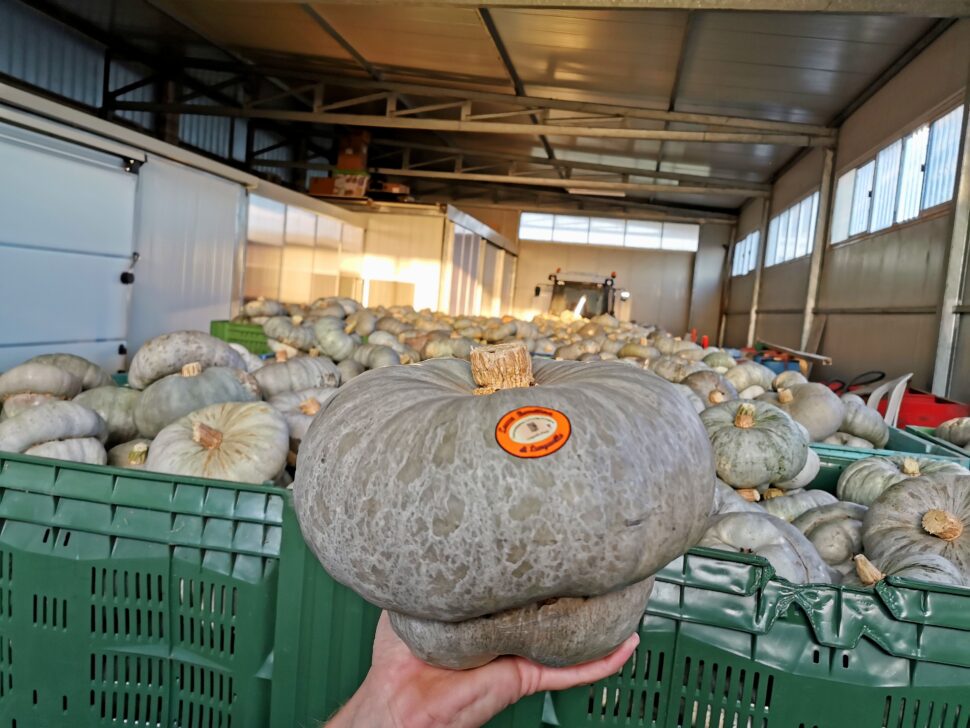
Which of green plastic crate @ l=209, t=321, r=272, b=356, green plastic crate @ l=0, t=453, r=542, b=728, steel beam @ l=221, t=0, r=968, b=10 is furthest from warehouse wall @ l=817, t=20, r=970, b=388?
green plastic crate @ l=0, t=453, r=542, b=728

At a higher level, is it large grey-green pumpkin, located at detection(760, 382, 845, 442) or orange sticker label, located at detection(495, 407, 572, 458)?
orange sticker label, located at detection(495, 407, 572, 458)

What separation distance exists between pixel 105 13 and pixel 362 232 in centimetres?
533

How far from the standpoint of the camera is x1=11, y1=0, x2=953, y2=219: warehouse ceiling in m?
8.98

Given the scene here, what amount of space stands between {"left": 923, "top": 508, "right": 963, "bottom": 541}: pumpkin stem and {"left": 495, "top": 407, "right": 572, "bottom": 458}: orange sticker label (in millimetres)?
1537

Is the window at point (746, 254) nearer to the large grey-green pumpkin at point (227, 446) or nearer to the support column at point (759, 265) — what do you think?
the support column at point (759, 265)

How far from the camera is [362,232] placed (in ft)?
44.6

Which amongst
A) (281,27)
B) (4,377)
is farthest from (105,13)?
(4,377)

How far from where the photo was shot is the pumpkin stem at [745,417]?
292cm

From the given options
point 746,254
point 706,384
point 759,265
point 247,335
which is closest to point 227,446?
point 706,384

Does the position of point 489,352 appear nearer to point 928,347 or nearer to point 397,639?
point 397,639

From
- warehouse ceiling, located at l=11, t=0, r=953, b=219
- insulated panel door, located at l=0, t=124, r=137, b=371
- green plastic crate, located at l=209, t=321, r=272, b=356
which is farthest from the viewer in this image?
warehouse ceiling, located at l=11, t=0, r=953, b=219

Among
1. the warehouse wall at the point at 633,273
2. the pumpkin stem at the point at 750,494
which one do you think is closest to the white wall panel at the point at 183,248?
the pumpkin stem at the point at 750,494

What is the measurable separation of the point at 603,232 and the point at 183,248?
19548 mm

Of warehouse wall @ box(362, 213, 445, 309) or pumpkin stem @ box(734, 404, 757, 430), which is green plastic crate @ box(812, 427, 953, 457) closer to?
pumpkin stem @ box(734, 404, 757, 430)
